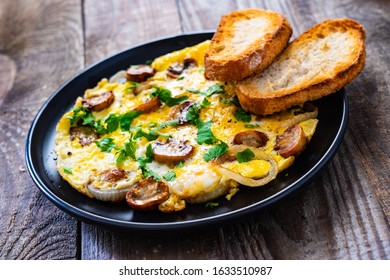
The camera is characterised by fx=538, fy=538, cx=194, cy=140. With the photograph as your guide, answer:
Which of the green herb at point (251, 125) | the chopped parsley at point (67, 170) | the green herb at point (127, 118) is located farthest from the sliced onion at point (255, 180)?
the chopped parsley at point (67, 170)

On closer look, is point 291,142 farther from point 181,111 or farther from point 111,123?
point 111,123

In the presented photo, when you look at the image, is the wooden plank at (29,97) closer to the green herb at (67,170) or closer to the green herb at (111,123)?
the green herb at (67,170)

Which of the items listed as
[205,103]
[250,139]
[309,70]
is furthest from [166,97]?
[309,70]

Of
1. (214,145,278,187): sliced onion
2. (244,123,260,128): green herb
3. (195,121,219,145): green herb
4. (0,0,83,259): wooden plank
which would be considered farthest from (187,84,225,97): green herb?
(0,0,83,259): wooden plank
